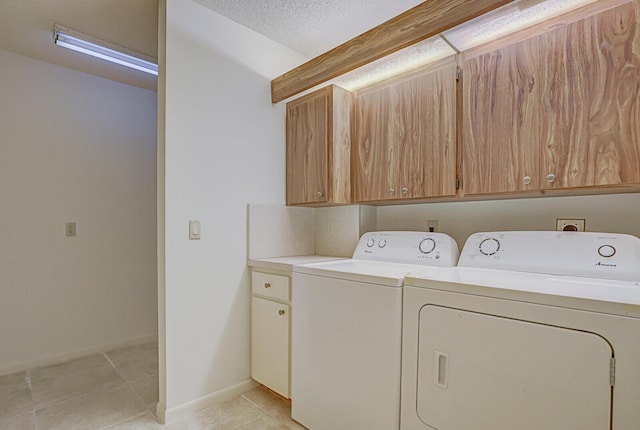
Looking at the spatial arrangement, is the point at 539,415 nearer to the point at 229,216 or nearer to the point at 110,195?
the point at 229,216

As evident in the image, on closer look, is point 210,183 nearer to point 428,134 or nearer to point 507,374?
point 428,134

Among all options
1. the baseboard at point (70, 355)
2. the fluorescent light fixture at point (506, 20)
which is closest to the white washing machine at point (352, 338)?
the fluorescent light fixture at point (506, 20)

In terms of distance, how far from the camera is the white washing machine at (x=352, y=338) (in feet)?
4.56

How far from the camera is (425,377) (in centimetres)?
129

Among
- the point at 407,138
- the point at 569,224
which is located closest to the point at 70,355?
the point at 407,138

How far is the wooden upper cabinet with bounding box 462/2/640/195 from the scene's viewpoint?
1239mm

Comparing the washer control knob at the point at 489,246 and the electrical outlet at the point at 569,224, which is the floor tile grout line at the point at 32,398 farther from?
the electrical outlet at the point at 569,224

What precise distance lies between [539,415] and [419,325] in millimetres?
445

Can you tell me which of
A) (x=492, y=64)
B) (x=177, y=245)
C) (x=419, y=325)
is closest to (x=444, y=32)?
(x=492, y=64)

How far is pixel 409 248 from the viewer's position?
1.96 m

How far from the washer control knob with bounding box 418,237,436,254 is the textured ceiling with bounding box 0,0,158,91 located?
Result: 209 centimetres

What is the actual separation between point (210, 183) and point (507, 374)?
1.77 metres

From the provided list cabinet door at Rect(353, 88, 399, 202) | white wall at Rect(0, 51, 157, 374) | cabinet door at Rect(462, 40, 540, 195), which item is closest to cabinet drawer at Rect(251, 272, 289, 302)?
cabinet door at Rect(353, 88, 399, 202)

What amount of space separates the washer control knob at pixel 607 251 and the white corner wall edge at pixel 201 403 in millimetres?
2067
